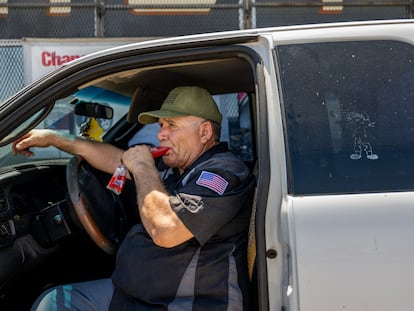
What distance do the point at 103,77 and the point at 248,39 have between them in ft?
1.82

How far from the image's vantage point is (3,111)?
6.60ft

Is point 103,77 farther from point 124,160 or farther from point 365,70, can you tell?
point 365,70

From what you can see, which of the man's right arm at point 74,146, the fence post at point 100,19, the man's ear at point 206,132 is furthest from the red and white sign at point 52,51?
the man's ear at point 206,132

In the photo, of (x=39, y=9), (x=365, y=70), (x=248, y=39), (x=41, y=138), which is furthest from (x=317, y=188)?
(x=39, y=9)

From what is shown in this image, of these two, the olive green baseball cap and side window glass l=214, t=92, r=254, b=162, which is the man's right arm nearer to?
the olive green baseball cap

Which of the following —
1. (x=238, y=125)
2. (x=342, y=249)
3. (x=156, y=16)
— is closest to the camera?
(x=342, y=249)

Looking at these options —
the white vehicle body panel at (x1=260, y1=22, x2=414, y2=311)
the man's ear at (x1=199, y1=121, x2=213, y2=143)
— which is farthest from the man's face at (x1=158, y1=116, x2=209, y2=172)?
the white vehicle body panel at (x1=260, y1=22, x2=414, y2=311)

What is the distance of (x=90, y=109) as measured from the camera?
3.01 m

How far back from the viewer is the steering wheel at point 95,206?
2.41 metres

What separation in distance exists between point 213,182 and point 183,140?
396mm

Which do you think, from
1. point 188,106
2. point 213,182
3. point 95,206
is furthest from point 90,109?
point 213,182

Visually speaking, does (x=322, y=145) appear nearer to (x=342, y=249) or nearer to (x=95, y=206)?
(x=342, y=249)

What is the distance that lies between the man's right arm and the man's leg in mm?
521

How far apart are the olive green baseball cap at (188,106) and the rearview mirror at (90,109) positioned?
1.99 feet
